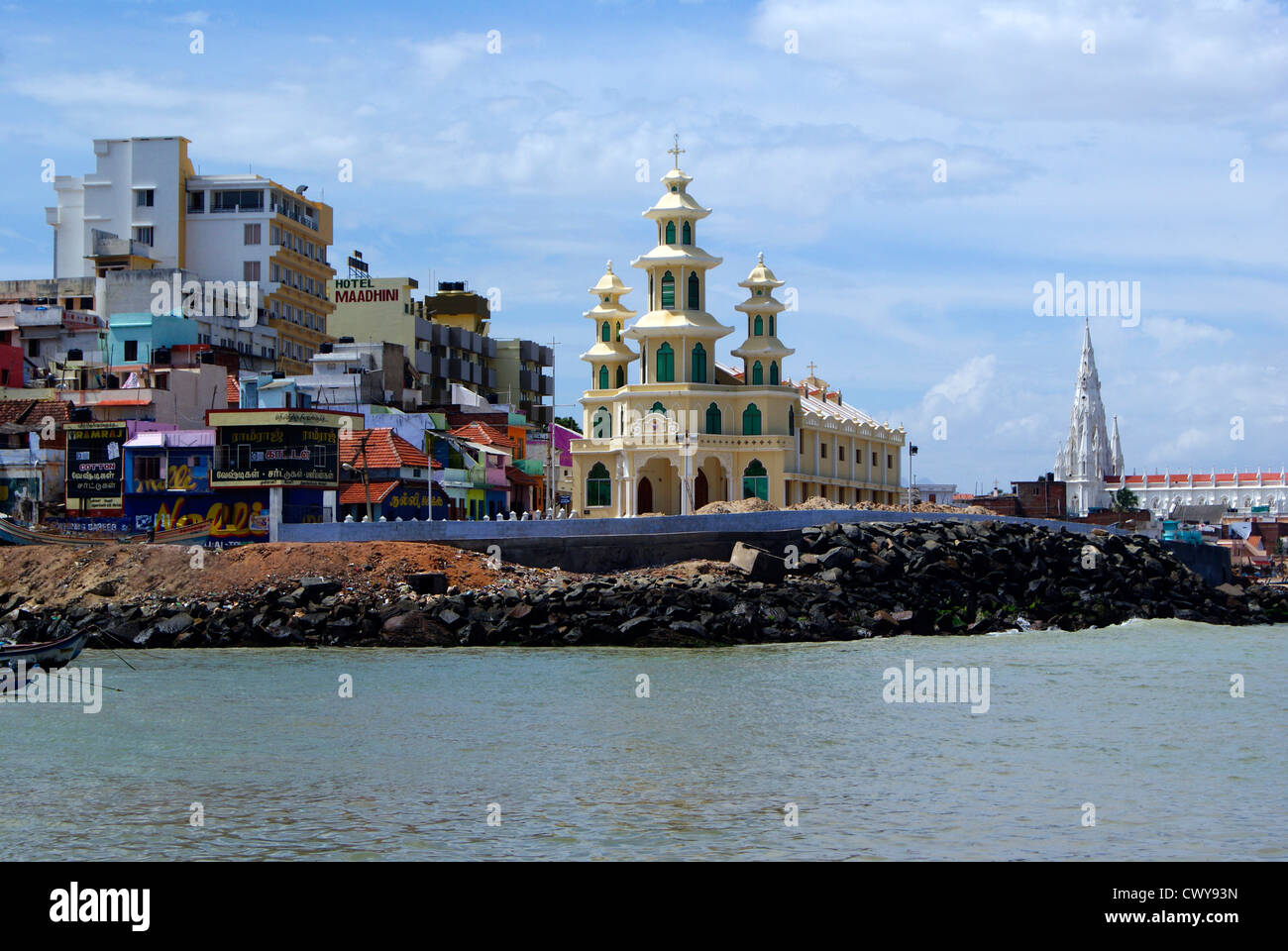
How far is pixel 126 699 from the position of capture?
3312 cm

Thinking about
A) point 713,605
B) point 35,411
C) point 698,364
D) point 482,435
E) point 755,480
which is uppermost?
point 698,364

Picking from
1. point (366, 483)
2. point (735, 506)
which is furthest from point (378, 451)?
point (735, 506)

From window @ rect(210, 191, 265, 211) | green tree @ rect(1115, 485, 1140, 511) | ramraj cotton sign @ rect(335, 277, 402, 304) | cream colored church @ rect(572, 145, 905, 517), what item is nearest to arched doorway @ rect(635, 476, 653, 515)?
cream colored church @ rect(572, 145, 905, 517)

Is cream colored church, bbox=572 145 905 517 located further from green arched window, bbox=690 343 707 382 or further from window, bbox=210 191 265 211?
window, bbox=210 191 265 211

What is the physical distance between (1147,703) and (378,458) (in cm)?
3722

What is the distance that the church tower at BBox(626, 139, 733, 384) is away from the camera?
68250 millimetres

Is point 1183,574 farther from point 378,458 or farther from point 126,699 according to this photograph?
point 126,699

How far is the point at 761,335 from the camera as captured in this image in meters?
71.7

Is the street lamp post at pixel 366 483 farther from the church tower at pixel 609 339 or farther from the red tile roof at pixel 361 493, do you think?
the church tower at pixel 609 339

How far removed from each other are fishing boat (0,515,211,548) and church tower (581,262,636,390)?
21387mm

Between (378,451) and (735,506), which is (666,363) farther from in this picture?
(378,451)

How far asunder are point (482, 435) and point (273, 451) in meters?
19.3

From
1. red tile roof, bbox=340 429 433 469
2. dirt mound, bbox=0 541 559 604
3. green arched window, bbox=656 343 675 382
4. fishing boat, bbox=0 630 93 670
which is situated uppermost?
green arched window, bbox=656 343 675 382
